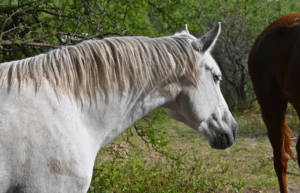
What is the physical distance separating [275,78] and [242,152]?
3150 mm

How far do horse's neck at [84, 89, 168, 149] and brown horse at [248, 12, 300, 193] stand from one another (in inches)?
52.6

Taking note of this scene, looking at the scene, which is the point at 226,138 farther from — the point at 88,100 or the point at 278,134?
the point at 278,134

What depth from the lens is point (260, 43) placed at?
2.68 meters

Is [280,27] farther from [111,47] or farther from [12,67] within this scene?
[12,67]

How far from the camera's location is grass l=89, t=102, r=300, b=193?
10.0 ft

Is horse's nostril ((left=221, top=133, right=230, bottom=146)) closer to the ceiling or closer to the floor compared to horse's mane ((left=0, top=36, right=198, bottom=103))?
closer to the floor

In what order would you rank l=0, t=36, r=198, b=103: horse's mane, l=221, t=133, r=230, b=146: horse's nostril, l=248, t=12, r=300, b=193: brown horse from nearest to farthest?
l=0, t=36, r=198, b=103: horse's mane, l=221, t=133, r=230, b=146: horse's nostril, l=248, t=12, r=300, b=193: brown horse

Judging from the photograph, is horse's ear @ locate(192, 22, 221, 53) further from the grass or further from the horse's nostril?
the grass

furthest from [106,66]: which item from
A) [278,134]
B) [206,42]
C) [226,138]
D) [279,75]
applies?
[278,134]

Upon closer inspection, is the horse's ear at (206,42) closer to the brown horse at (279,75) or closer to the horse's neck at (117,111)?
the horse's neck at (117,111)

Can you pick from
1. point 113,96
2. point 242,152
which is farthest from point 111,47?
point 242,152

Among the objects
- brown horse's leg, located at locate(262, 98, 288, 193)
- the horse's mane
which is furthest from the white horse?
brown horse's leg, located at locate(262, 98, 288, 193)

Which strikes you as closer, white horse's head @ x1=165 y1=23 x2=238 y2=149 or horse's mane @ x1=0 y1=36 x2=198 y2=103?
horse's mane @ x1=0 y1=36 x2=198 y2=103

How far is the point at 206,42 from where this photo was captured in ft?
4.84
